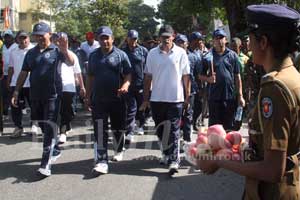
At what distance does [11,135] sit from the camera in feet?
29.5

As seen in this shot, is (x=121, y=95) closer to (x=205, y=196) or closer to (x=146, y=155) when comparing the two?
(x=146, y=155)

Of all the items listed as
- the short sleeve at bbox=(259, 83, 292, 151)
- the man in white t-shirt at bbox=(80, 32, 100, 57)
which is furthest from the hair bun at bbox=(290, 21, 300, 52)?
the man in white t-shirt at bbox=(80, 32, 100, 57)

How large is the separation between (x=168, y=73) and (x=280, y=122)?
4.60 meters

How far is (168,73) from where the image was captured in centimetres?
645

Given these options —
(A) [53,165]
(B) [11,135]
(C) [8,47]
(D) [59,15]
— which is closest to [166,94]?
(A) [53,165]

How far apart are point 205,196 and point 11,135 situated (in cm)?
479

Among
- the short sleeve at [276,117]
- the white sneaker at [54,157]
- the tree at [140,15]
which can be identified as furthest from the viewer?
the tree at [140,15]

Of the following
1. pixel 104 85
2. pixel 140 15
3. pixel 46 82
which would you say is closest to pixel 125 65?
pixel 104 85

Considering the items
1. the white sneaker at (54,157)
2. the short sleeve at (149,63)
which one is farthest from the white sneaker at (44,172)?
the short sleeve at (149,63)

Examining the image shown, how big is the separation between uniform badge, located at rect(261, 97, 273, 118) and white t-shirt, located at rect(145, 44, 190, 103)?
4.50 metres

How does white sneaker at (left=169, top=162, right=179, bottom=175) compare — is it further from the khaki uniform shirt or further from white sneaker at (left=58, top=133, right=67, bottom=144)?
the khaki uniform shirt

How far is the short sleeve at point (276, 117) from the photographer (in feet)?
6.15

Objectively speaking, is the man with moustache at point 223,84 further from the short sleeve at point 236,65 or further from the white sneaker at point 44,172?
the white sneaker at point 44,172

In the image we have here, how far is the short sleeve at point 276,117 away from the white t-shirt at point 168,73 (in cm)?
451
